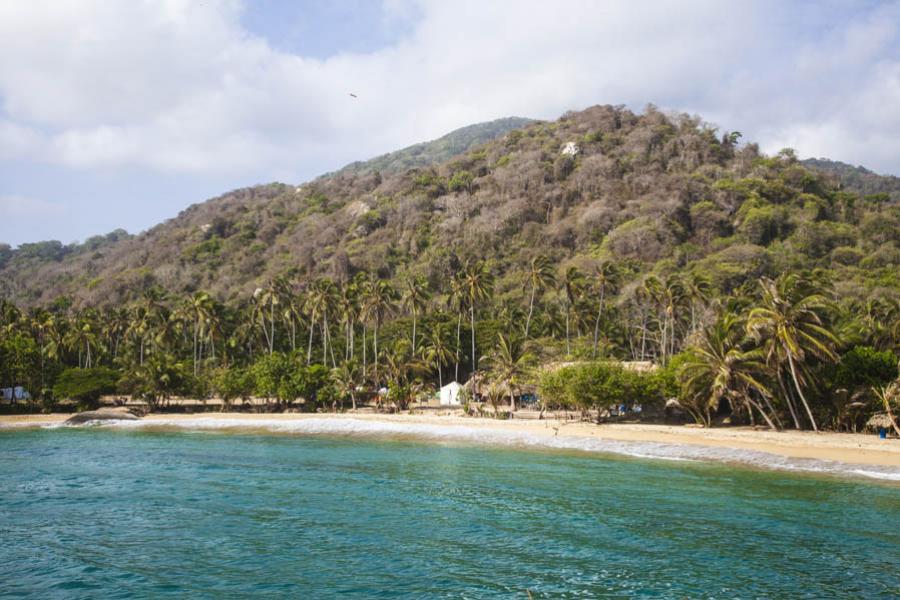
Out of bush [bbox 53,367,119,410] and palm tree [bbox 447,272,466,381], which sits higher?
palm tree [bbox 447,272,466,381]

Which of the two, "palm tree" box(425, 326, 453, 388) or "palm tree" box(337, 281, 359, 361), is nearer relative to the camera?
"palm tree" box(425, 326, 453, 388)

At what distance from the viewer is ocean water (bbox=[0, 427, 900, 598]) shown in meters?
16.4

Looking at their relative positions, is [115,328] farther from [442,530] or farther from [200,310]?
[442,530]

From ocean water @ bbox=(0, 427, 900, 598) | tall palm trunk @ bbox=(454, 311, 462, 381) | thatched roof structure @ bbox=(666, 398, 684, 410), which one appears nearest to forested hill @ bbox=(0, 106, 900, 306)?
tall palm trunk @ bbox=(454, 311, 462, 381)

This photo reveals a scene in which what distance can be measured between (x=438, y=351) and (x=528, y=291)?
34.5m

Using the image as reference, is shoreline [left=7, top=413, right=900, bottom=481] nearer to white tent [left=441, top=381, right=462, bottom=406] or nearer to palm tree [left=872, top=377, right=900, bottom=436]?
palm tree [left=872, top=377, right=900, bottom=436]

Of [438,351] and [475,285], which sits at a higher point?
[475,285]

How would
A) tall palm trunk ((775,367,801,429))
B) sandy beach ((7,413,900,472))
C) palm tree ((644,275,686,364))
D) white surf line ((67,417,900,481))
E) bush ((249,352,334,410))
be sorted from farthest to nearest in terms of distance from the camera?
palm tree ((644,275,686,364)) → bush ((249,352,334,410)) → tall palm trunk ((775,367,801,429)) → sandy beach ((7,413,900,472)) → white surf line ((67,417,900,481))

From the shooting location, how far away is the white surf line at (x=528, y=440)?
1281 inches

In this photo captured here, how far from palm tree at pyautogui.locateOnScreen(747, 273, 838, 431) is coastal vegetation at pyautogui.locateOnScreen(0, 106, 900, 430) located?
5.3 inches

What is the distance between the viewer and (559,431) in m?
47.0

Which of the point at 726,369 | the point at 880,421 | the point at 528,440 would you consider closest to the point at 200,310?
the point at 528,440

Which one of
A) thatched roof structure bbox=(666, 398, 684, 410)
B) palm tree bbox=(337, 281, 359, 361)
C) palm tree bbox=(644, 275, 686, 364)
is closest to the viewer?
thatched roof structure bbox=(666, 398, 684, 410)

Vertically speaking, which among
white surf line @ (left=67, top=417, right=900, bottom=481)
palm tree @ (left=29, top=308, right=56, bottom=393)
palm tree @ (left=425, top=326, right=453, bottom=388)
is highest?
palm tree @ (left=29, top=308, right=56, bottom=393)
